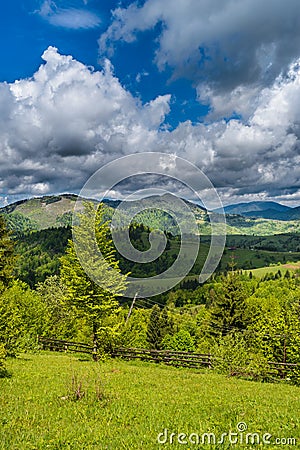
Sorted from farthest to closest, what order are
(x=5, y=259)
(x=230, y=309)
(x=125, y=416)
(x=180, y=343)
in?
(x=180, y=343), (x=230, y=309), (x=5, y=259), (x=125, y=416)

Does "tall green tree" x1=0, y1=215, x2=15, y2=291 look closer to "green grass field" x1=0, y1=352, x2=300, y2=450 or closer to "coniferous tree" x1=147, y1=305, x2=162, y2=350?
"green grass field" x1=0, y1=352, x2=300, y2=450

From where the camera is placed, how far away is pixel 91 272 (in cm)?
2655

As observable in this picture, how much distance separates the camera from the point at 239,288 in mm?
45125

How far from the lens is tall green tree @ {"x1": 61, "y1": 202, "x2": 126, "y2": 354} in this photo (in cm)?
2664

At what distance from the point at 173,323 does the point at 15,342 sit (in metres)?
69.9

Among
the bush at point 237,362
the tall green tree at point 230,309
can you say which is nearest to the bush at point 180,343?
the tall green tree at point 230,309

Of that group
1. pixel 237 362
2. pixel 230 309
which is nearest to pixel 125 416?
pixel 237 362

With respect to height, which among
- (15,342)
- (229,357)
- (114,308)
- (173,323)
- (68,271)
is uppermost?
(68,271)

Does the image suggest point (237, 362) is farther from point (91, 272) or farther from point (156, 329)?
point (156, 329)

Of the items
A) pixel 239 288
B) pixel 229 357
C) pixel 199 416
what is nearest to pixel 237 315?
pixel 239 288

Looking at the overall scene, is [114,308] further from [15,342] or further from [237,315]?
[237,315]

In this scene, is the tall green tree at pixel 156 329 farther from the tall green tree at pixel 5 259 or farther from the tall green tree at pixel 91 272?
the tall green tree at pixel 91 272

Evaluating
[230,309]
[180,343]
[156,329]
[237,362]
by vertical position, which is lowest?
[180,343]

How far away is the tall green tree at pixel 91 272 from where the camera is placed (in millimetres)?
26641
